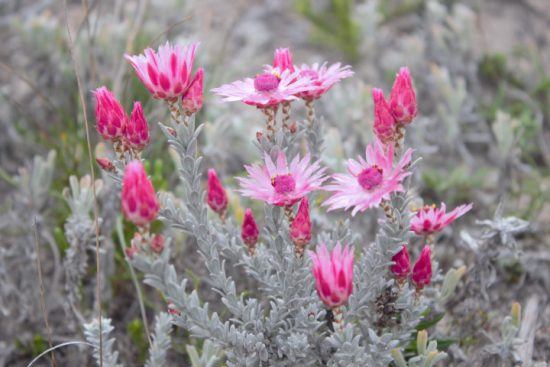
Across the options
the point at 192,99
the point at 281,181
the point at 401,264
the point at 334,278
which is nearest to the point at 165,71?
the point at 192,99

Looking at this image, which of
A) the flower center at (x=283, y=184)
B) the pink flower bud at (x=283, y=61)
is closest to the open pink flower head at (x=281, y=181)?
the flower center at (x=283, y=184)

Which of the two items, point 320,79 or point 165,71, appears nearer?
point 165,71

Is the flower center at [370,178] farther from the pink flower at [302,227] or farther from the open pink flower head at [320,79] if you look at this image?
the open pink flower head at [320,79]

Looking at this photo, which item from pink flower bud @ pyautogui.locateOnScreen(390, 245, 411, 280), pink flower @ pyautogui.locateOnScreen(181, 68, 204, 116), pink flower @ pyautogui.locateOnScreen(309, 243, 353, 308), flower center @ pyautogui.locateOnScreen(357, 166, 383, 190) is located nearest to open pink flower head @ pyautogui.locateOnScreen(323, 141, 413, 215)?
flower center @ pyautogui.locateOnScreen(357, 166, 383, 190)

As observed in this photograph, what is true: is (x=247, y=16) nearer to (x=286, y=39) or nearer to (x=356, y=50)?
(x=286, y=39)

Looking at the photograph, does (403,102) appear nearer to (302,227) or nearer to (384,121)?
(384,121)

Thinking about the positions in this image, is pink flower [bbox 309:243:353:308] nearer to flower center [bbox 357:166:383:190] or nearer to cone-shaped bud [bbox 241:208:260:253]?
flower center [bbox 357:166:383:190]

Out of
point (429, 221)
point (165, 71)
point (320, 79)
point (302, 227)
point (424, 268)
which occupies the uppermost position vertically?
point (165, 71)
